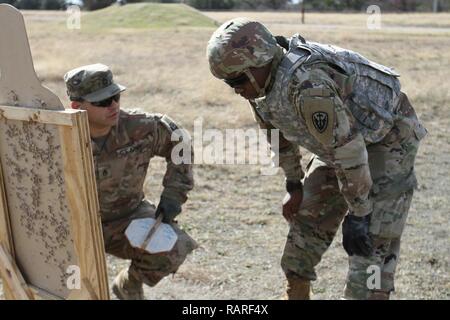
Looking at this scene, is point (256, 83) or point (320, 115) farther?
point (256, 83)

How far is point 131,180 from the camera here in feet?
12.3

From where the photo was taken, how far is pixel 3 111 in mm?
2604

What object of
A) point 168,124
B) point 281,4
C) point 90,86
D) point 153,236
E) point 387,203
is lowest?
point 281,4

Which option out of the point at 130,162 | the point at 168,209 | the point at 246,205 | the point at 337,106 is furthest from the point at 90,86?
the point at 246,205

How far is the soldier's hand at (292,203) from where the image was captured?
12.0 feet

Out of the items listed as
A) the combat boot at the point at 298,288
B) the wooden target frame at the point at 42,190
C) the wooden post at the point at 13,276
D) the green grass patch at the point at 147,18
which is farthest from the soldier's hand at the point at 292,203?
the green grass patch at the point at 147,18

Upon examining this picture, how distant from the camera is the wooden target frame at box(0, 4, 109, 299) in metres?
2.44

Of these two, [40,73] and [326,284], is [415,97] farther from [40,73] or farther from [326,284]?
[40,73]

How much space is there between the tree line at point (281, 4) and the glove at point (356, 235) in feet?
128

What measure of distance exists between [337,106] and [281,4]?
44067 millimetres

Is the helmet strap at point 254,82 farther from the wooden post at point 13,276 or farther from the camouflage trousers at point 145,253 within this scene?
the wooden post at point 13,276

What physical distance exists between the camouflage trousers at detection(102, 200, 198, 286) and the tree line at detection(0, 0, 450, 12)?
3826 centimetres

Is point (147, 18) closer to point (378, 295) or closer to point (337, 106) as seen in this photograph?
point (378, 295)

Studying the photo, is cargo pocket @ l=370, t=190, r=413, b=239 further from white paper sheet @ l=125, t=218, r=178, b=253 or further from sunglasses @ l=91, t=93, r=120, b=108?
sunglasses @ l=91, t=93, r=120, b=108
